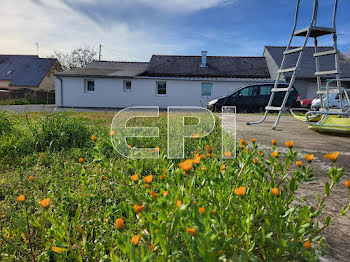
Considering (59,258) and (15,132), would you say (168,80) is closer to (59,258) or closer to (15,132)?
(15,132)

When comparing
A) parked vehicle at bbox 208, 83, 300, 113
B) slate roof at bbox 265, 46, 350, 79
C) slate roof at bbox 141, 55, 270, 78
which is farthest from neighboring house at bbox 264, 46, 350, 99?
parked vehicle at bbox 208, 83, 300, 113

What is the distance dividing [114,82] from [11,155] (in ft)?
55.4

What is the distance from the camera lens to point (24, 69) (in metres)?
33.0

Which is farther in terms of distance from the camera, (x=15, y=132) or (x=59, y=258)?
(x=15, y=132)

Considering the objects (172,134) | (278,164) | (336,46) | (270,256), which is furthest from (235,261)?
(336,46)

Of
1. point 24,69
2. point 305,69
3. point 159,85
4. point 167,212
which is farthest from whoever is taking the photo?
point 24,69

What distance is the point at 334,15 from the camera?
3.95m

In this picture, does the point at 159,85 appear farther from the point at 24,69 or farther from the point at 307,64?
the point at 24,69

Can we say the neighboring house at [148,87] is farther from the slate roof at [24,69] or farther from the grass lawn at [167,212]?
the grass lawn at [167,212]

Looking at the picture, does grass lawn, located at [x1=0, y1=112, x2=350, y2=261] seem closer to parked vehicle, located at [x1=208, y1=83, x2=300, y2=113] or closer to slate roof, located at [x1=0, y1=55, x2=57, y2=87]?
parked vehicle, located at [x1=208, y1=83, x2=300, y2=113]

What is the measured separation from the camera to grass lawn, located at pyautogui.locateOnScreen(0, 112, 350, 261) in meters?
0.77

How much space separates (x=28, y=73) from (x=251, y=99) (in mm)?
32139

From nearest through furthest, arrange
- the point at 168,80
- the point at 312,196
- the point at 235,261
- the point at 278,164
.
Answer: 1. the point at 235,261
2. the point at 278,164
3. the point at 312,196
4. the point at 168,80

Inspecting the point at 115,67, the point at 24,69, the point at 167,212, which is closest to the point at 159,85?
the point at 115,67
